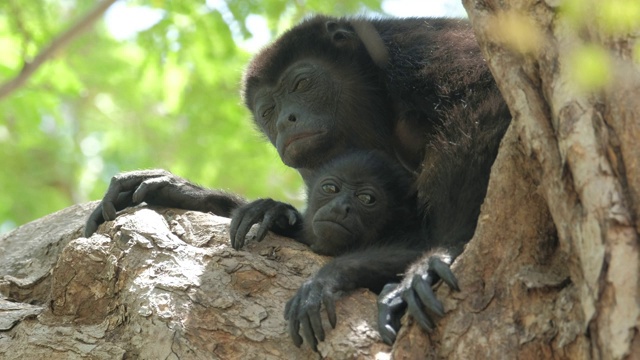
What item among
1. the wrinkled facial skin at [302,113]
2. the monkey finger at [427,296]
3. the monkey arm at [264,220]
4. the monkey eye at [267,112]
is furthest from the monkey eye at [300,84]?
the monkey finger at [427,296]

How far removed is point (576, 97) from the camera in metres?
3.33

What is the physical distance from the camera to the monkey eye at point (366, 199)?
614 cm

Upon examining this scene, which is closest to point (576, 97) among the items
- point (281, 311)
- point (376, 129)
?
point (281, 311)

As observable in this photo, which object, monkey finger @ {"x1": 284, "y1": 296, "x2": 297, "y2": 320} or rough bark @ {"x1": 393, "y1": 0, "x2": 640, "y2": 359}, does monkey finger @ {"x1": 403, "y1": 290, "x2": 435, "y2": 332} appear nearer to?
rough bark @ {"x1": 393, "y1": 0, "x2": 640, "y2": 359}

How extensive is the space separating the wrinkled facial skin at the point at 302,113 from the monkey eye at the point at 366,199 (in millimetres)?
784

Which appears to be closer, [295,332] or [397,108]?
[295,332]

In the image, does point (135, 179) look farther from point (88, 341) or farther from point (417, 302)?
point (417, 302)

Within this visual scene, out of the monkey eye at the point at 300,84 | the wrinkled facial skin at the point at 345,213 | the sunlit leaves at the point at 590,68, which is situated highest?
the monkey eye at the point at 300,84

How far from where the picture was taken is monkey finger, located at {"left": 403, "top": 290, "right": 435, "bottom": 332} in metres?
3.95

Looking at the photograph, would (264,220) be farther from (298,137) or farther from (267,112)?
(267,112)

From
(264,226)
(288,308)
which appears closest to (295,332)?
(288,308)

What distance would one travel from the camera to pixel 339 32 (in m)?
7.29

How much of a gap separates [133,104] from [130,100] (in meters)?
0.44

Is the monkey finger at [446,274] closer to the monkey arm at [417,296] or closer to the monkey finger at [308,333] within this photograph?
the monkey arm at [417,296]
